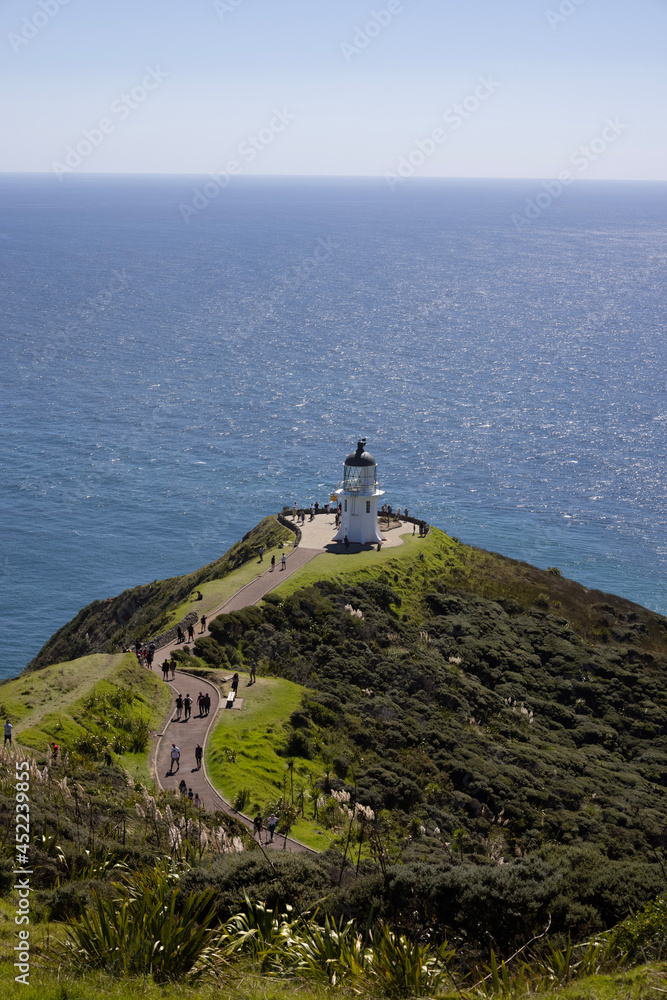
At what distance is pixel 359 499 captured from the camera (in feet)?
166

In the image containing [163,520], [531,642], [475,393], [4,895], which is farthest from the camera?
[475,393]

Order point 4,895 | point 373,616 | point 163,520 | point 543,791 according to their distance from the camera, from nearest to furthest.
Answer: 1. point 4,895
2. point 543,791
3. point 373,616
4. point 163,520

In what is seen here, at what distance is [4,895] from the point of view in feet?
54.1

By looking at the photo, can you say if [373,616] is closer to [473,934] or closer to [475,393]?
[473,934]

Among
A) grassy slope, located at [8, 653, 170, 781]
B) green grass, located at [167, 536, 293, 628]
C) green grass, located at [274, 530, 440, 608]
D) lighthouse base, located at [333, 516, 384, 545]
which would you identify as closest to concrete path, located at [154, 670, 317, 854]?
grassy slope, located at [8, 653, 170, 781]

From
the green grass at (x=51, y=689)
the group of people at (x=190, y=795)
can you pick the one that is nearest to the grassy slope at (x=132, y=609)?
the green grass at (x=51, y=689)

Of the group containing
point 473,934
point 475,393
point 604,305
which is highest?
point 604,305

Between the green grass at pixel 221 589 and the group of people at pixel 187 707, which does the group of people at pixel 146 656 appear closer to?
the group of people at pixel 187 707

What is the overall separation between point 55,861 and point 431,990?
25.2ft

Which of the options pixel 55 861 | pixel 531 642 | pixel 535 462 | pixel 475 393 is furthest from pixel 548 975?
pixel 475 393

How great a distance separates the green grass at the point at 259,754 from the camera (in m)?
25.0

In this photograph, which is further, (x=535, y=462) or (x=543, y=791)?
(x=535, y=462)

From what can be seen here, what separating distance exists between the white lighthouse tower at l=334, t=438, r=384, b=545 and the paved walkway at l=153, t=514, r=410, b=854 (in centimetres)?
114

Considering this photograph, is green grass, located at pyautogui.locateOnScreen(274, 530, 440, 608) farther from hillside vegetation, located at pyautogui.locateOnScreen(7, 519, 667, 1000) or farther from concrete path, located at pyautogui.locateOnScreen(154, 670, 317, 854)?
concrete path, located at pyautogui.locateOnScreen(154, 670, 317, 854)
